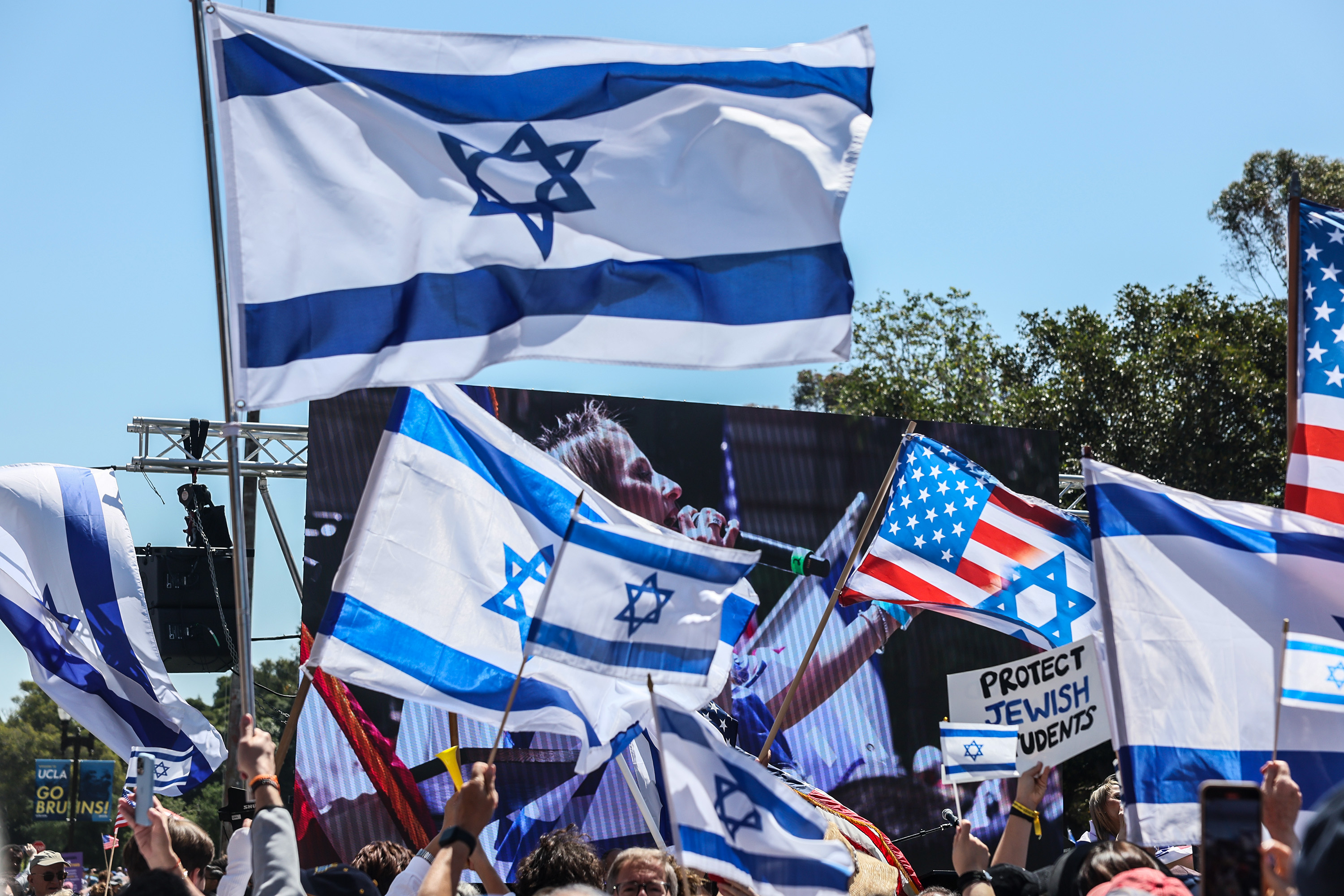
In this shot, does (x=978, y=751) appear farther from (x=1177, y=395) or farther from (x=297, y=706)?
(x=1177, y=395)

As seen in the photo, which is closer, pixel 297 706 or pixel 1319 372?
pixel 297 706

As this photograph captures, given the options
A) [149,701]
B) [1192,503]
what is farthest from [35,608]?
[1192,503]

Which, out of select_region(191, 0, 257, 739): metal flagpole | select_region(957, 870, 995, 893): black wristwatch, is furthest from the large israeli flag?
select_region(191, 0, 257, 739): metal flagpole

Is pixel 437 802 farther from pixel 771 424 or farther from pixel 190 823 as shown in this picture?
pixel 190 823

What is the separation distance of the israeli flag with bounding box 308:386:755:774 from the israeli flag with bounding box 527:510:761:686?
51 cm

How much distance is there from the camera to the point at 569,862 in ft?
12.8

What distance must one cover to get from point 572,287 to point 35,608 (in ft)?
15.6

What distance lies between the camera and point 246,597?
379 centimetres

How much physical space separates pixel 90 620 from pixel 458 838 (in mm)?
5571

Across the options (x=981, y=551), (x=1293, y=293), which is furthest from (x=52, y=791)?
(x=1293, y=293)

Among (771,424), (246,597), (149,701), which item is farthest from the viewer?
(771,424)

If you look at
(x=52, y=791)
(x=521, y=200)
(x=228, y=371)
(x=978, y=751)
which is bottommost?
(x=52, y=791)

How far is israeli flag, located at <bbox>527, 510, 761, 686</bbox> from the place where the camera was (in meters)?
4.01

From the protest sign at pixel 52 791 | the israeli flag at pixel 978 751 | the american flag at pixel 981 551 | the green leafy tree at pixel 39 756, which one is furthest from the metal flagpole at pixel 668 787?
the green leafy tree at pixel 39 756
